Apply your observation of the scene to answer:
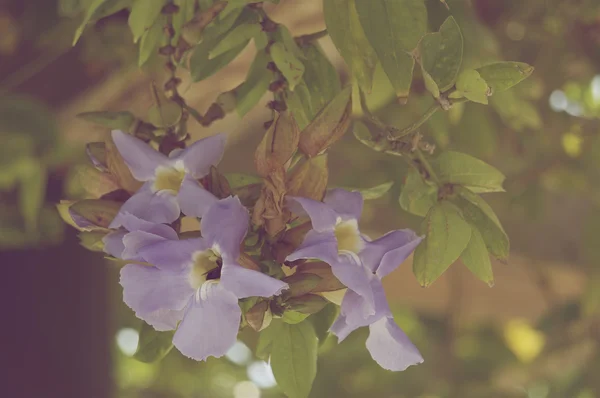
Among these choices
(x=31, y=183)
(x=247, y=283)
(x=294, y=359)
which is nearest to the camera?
(x=247, y=283)

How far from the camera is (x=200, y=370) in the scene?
2.29 m

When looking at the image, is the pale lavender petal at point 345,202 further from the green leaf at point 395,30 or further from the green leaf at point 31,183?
the green leaf at point 31,183

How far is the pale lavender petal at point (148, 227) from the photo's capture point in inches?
17.4

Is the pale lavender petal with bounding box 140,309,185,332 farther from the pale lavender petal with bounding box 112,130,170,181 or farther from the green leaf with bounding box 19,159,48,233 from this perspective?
the green leaf with bounding box 19,159,48,233

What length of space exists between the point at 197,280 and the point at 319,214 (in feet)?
0.26

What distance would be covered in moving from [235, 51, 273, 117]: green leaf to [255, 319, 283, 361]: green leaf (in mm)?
169

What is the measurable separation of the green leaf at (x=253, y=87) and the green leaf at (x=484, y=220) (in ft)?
0.57

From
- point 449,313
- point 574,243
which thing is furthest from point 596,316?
point 449,313

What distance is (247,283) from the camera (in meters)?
0.41

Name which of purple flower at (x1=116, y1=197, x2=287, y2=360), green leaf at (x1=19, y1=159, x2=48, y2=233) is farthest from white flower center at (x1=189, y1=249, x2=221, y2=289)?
green leaf at (x1=19, y1=159, x2=48, y2=233)

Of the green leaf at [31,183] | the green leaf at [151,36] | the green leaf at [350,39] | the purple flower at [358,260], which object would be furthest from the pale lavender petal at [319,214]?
the green leaf at [31,183]

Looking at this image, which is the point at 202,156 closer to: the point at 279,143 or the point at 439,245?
the point at 279,143

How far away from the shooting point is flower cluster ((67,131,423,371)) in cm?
42

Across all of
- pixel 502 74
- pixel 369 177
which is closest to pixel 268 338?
pixel 502 74
